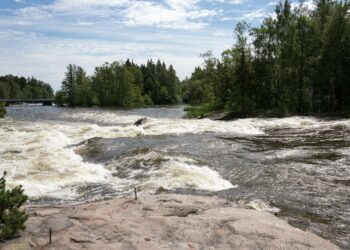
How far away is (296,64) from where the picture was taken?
42.6 m

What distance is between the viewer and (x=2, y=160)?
17.6m

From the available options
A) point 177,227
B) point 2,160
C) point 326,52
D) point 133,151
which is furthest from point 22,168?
point 326,52

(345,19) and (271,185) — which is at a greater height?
(345,19)

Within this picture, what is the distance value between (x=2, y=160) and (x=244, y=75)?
35546mm

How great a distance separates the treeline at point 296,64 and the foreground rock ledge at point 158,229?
33320mm

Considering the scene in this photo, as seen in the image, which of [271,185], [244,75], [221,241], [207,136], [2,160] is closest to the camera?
[221,241]

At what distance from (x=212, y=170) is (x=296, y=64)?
103 ft

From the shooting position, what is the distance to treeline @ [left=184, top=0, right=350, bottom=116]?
1582 inches

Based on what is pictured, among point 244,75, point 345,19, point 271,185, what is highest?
point 345,19

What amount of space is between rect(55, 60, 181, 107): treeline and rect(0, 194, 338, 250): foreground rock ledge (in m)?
90.4

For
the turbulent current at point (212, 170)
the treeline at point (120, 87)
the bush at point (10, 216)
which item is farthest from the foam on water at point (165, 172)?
the treeline at point (120, 87)

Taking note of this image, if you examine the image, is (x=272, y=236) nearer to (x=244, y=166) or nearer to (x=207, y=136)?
(x=244, y=166)

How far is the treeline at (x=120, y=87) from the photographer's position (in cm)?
9925

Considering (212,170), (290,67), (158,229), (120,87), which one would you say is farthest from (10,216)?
(120,87)
